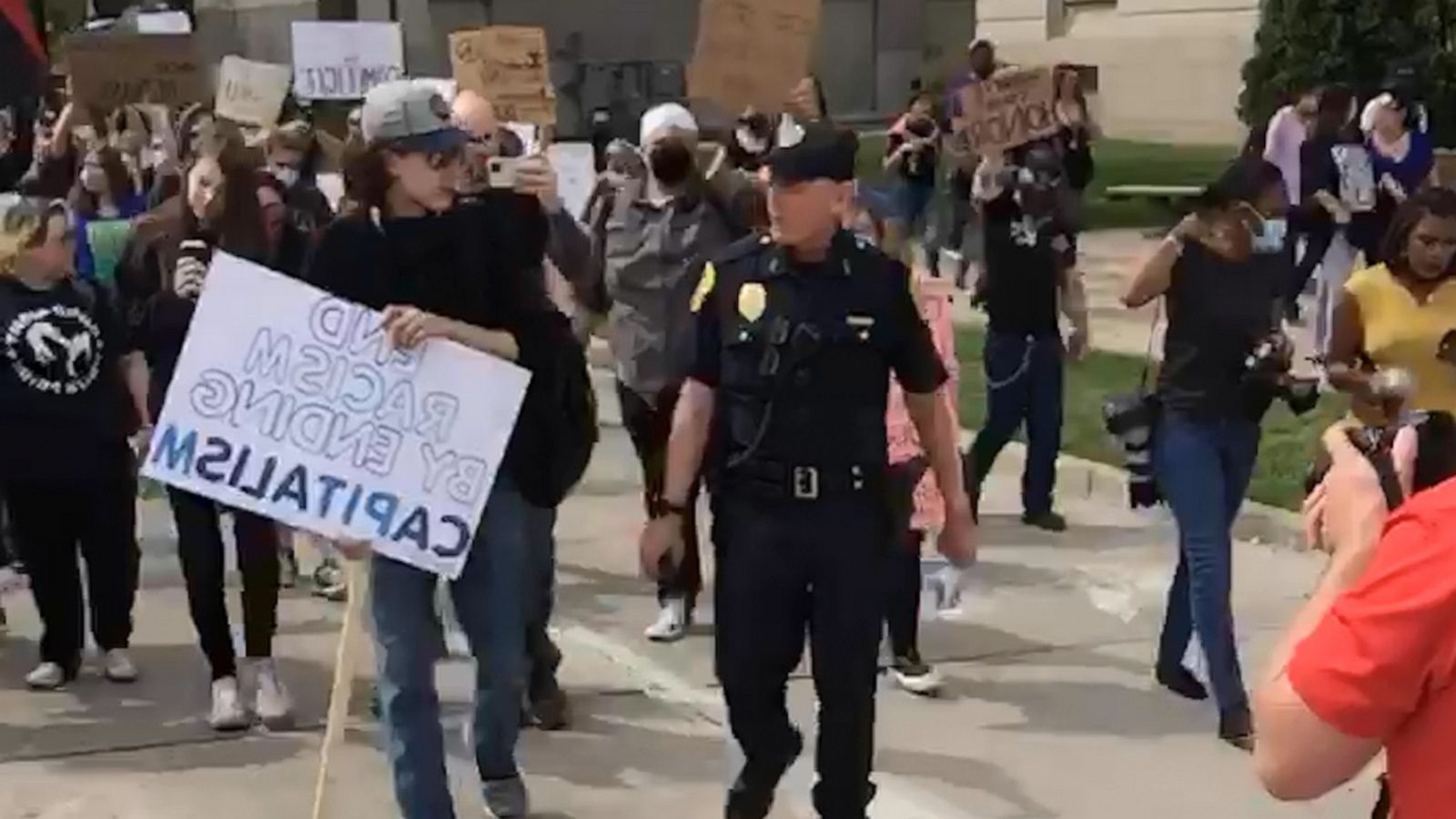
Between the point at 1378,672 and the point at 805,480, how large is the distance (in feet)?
9.48

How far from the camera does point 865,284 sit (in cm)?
501

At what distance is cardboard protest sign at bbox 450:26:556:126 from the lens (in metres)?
8.21

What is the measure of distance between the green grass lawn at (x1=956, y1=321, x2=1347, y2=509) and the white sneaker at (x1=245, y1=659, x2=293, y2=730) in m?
4.37

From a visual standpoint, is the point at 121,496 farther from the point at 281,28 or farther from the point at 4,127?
the point at 281,28

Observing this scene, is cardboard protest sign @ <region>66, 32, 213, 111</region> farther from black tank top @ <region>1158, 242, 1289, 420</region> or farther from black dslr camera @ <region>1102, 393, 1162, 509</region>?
black tank top @ <region>1158, 242, 1289, 420</region>

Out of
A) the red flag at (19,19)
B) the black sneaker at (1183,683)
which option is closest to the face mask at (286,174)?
the red flag at (19,19)

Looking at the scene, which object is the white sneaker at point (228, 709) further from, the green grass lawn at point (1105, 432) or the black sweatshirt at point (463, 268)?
the green grass lawn at point (1105, 432)

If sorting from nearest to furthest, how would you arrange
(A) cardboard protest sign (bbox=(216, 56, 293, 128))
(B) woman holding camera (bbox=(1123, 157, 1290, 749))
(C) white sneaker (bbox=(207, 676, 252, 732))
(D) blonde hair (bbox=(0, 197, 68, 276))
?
(B) woman holding camera (bbox=(1123, 157, 1290, 749)) < (C) white sneaker (bbox=(207, 676, 252, 732)) < (D) blonde hair (bbox=(0, 197, 68, 276)) < (A) cardboard protest sign (bbox=(216, 56, 293, 128))

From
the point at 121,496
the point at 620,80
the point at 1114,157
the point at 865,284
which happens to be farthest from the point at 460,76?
the point at 620,80

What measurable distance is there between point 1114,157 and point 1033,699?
942 inches

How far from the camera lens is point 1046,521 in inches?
378

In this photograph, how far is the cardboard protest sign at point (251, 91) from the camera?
459 inches

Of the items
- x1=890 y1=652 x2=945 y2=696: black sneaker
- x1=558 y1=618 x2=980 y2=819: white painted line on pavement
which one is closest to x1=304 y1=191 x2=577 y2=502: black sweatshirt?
x1=558 y1=618 x2=980 y2=819: white painted line on pavement

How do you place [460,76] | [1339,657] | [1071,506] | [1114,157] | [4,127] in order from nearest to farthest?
[1339,657]
[460,76]
[1071,506]
[4,127]
[1114,157]
